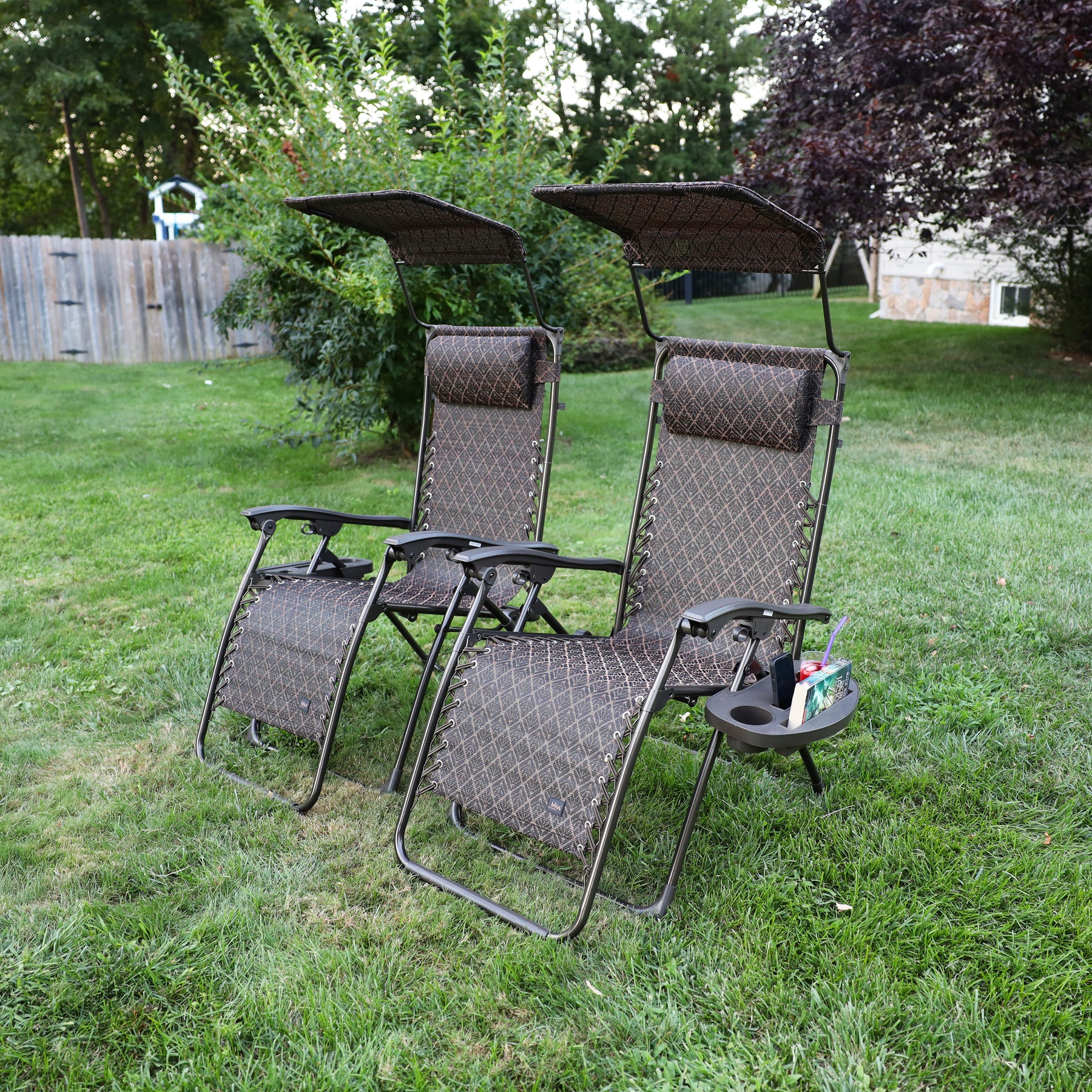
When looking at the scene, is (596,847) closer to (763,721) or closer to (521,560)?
(763,721)

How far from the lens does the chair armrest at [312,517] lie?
10.8 ft

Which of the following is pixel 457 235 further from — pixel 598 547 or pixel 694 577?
pixel 598 547

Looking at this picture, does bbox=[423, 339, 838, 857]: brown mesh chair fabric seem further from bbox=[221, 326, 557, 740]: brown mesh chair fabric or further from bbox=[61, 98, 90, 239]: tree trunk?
bbox=[61, 98, 90, 239]: tree trunk

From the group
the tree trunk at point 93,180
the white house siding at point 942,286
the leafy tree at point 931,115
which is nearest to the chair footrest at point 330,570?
the leafy tree at point 931,115

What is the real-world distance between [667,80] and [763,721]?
91.6ft

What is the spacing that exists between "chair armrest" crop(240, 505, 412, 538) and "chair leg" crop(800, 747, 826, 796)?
168 centimetres

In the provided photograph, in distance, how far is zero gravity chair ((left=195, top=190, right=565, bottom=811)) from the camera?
2918 millimetres

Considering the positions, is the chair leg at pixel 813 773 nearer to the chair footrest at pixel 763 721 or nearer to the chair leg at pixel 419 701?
the chair footrest at pixel 763 721

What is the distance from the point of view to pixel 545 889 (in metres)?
2.50

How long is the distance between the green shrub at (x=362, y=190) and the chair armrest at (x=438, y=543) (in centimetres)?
301

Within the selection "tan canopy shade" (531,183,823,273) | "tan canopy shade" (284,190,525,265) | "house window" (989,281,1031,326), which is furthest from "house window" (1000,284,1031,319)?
"tan canopy shade" (531,183,823,273)

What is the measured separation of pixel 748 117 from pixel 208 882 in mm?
29605

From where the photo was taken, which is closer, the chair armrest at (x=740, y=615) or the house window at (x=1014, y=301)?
the chair armrest at (x=740, y=615)

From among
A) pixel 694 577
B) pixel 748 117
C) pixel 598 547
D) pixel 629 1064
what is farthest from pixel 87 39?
pixel 629 1064
